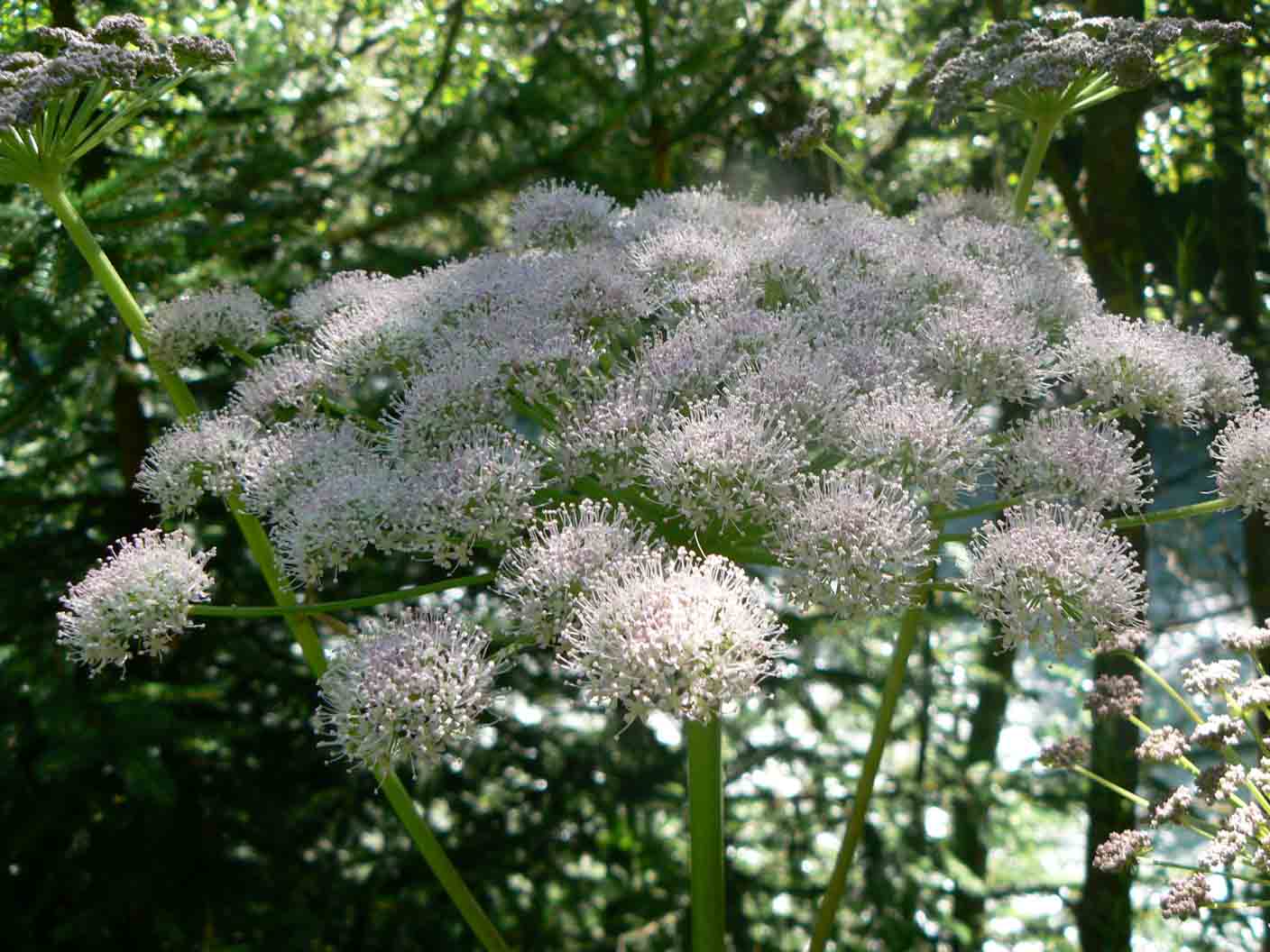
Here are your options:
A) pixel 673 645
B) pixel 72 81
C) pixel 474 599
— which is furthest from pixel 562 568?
pixel 474 599

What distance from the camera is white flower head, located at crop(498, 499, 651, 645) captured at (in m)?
1.82

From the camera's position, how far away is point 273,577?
2.29 m

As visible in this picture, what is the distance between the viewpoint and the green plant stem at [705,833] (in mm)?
2189

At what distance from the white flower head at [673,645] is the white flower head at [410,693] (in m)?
0.19

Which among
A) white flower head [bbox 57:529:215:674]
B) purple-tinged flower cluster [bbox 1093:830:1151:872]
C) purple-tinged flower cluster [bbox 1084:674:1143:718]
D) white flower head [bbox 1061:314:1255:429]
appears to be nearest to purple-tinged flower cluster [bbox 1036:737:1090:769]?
purple-tinged flower cluster [bbox 1084:674:1143:718]

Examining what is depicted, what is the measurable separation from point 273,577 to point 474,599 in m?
2.18

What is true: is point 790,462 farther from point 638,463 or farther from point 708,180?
point 708,180

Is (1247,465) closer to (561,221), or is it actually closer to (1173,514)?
(1173,514)

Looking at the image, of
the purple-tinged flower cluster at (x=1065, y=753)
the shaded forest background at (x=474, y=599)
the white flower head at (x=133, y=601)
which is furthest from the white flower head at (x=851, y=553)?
the shaded forest background at (x=474, y=599)

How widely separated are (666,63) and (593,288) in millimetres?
2252

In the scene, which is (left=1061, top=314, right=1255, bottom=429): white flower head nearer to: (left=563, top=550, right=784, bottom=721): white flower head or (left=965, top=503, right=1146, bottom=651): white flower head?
(left=965, top=503, right=1146, bottom=651): white flower head

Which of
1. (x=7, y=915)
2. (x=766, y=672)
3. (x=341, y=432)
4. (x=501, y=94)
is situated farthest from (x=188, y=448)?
(x=501, y=94)

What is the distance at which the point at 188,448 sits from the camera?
2273 millimetres

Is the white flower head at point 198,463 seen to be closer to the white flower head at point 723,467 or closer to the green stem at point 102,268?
the green stem at point 102,268
